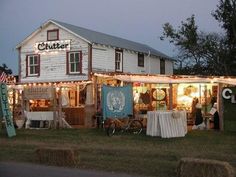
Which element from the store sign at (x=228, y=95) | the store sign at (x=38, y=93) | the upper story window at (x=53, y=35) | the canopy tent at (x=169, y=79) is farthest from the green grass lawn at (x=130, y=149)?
the upper story window at (x=53, y=35)

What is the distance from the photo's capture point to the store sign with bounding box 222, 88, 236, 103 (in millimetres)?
26922

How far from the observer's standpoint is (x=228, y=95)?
2702 cm

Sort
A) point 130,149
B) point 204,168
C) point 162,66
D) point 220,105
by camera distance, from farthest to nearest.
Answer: point 162,66
point 220,105
point 130,149
point 204,168

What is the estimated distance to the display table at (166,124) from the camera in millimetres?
21797

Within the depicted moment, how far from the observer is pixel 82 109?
102ft

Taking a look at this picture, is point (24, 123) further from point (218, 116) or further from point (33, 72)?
point (218, 116)

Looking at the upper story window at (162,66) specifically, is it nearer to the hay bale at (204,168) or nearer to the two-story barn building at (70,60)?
the two-story barn building at (70,60)

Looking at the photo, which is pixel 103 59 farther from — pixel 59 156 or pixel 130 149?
pixel 59 156

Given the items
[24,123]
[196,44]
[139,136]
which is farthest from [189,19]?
[139,136]

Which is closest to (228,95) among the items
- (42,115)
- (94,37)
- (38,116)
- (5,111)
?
(42,115)

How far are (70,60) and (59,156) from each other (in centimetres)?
2103

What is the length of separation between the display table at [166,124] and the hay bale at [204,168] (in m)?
9.71

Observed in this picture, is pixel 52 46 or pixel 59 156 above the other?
pixel 52 46

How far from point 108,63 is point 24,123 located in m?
8.17
